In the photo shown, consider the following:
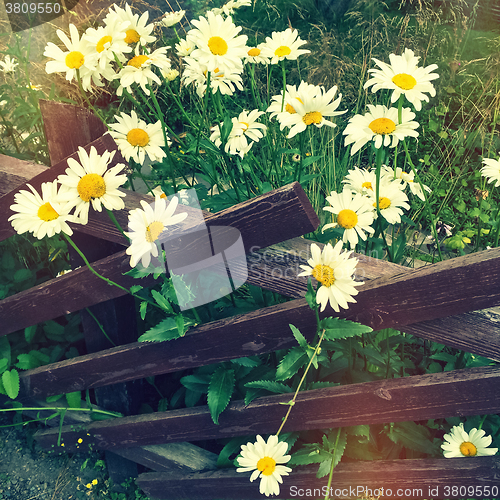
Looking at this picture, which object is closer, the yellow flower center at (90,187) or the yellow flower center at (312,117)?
the yellow flower center at (90,187)

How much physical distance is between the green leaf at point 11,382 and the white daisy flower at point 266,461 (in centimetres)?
101

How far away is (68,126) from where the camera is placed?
1.09 metres

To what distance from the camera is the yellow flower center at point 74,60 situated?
0.97 m

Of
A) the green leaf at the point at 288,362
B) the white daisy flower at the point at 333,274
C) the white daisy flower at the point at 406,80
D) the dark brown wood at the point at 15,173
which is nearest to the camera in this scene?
the white daisy flower at the point at 333,274

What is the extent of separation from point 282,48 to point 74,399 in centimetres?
151

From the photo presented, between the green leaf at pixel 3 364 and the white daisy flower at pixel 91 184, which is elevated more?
the white daisy flower at pixel 91 184

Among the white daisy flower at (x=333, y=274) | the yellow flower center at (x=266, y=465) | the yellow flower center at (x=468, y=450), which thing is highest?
the white daisy flower at (x=333, y=274)

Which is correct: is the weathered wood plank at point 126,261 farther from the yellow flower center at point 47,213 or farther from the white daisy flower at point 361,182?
the white daisy flower at point 361,182

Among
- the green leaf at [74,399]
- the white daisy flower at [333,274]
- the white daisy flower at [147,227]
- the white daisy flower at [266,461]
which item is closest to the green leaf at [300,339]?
the white daisy flower at [333,274]

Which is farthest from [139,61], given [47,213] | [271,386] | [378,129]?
[271,386]

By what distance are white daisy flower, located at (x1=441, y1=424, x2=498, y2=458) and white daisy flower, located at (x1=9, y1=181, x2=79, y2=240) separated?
1204 millimetres

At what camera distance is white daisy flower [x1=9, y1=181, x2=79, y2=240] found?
3.05 feet

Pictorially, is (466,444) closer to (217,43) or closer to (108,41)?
(217,43)

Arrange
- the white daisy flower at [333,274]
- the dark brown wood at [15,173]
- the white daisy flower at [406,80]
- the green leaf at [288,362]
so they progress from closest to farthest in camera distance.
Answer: the white daisy flower at [333,274]
the white daisy flower at [406,80]
the green leaf at [288,362]
the dark brown wood at [15,173]
